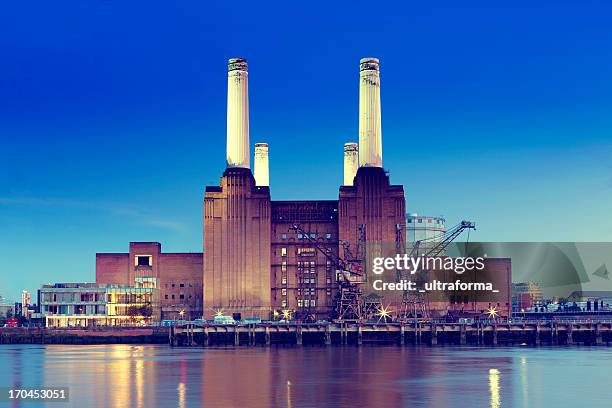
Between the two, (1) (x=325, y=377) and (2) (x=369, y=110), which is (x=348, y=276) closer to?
(2) (x=369, y=110)

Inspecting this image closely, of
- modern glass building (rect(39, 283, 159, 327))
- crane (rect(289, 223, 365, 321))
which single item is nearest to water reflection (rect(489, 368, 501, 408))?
crane (rect(289, 223, 365, 321))

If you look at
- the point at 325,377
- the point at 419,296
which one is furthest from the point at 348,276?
the point at 325,377

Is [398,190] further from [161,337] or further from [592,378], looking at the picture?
[592,378]

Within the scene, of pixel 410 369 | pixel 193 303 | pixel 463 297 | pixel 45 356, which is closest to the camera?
pixel 410 369

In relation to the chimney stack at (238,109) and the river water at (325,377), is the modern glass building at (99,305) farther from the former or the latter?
the river water at (325,377)

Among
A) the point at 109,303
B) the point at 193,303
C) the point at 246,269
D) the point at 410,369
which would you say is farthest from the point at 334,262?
the point at 410,369

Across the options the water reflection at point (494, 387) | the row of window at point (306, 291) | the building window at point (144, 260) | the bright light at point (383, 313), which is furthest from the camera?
the building window at point (144, 260)

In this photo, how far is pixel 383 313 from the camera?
16062 centimetres

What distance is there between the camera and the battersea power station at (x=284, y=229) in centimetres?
18312

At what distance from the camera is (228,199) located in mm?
185750

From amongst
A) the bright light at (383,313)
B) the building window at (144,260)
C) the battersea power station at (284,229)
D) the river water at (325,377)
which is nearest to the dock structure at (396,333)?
the river water at (325,377)

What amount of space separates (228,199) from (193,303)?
22095 millimetres

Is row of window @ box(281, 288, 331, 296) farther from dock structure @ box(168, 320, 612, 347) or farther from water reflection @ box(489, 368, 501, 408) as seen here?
water reflection @ box(489, 368, 501, 408)

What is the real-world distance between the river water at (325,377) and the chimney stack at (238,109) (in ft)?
196
